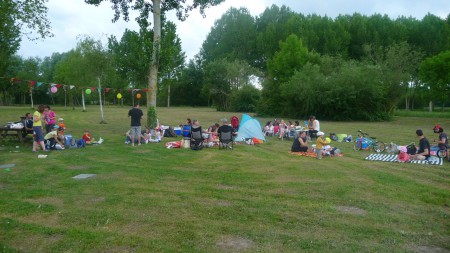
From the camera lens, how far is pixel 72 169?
8922 millimetres

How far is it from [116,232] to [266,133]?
13.9m

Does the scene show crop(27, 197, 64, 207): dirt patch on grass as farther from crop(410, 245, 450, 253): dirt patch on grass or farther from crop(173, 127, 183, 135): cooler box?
crop(173, 127, 183, 135): cooler box

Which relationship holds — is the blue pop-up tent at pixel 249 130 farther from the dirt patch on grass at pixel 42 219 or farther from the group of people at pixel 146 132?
the dirt patch on grass at pixel 42 219

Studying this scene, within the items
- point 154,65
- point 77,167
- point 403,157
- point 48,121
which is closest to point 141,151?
point 77,167

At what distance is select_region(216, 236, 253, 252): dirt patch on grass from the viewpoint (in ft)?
14.3

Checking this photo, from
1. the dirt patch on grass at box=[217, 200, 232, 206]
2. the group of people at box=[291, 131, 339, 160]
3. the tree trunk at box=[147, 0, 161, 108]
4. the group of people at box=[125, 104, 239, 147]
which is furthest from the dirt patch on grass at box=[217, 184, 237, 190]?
the tree trunk at box=[147, 0, 161, 108]

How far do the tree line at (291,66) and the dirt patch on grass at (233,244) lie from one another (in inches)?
534

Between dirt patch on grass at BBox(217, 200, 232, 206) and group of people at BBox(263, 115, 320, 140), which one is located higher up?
group of people at BBox(263, 115, 320, 140)

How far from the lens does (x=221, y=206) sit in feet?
19.8

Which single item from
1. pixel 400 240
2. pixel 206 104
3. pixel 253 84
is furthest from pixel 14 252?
pixel 206 104

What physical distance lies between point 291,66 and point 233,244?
38146mm

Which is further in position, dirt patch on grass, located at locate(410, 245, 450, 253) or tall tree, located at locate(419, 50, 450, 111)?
tall tree, located at locate(419, 50, 450, 111)

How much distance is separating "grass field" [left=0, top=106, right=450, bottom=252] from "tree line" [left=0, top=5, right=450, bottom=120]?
32.1 feet

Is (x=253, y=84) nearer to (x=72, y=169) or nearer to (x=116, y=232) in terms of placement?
(x=72, y=169)
